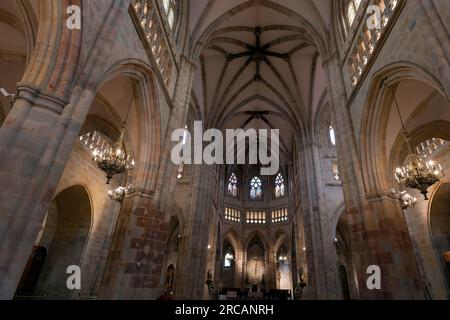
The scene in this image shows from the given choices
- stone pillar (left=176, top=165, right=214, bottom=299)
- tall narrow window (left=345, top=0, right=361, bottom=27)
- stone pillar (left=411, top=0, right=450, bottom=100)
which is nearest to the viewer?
stone pillar (left=411, top=0, right=450, bottom=100)

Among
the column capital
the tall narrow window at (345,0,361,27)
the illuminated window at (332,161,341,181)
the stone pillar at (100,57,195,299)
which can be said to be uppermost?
the tall narrow window at (345,0,361,27)

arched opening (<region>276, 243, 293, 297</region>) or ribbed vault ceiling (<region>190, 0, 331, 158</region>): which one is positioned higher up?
ribbed vault ceiling (<region>190, 0, 331, 158</region>)

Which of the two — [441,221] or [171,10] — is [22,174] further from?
[441,221]

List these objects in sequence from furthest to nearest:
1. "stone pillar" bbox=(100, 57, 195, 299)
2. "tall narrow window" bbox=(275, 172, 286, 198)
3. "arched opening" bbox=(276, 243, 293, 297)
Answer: "tall narrow window" bbox=(275, 172, 286, 198) → "arched opening" bbox=(276, 243, 293, 297) → "stone pillar" bbox=(100, 57, 195, 299)

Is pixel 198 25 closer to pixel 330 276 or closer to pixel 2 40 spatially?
pixel 2 40

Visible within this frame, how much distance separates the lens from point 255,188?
34000 mm

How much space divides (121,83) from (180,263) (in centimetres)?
990

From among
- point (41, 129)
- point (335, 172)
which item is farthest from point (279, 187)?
point (41, 129)

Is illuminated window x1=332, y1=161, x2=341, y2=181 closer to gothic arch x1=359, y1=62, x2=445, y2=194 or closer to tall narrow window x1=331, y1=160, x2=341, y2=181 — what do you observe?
tall narrow window x1=331, y1=160, x2=341, y2=181

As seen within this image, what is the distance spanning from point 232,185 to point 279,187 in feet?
19.7

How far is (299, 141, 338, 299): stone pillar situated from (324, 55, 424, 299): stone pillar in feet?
23.9

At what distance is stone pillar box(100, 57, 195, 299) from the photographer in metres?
7.25

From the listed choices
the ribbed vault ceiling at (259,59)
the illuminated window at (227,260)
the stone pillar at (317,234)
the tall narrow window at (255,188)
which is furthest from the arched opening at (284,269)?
the ribbed vault ceiling at (259,59)

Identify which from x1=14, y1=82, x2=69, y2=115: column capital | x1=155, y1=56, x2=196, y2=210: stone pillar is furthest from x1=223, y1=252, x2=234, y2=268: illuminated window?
x1=14, y1=82, x2=69, y2=115: column capital
